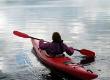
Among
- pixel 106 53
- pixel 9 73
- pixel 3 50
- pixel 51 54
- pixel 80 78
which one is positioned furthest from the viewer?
pixel 3 50

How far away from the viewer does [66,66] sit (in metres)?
16.1

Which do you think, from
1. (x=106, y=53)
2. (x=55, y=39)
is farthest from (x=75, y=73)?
(x=106, y=53)

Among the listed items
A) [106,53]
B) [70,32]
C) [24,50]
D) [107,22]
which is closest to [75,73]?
[106,53]

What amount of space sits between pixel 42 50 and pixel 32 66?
52.5 inches

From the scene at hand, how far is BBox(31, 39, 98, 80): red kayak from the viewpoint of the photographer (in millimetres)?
15055

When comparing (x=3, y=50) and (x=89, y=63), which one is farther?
(x=3, y=50)

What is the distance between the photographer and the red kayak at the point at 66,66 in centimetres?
1505

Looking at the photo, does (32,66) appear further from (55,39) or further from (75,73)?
(75,73)

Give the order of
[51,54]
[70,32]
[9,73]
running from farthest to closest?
[70,32], [51,54], [9,73]

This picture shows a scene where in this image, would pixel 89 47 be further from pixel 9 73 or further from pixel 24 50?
pixel 9 73

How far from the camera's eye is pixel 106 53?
68.5 feet

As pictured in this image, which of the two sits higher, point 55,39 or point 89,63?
point 55,39

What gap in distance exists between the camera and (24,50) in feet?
74.1

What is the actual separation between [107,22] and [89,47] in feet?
49.7
